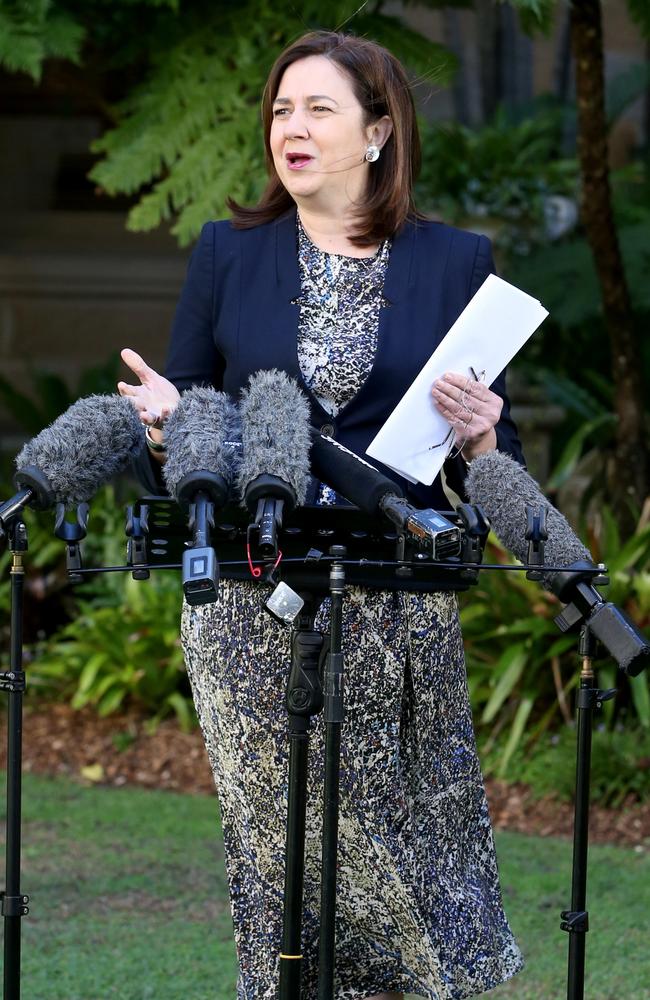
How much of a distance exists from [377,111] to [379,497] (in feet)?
3.04

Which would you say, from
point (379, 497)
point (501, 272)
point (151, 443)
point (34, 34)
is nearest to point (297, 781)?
point (379, 497)

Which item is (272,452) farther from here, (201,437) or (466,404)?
(466,404)

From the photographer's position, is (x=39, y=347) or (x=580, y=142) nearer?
(x=580, y=142)

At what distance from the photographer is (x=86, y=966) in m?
4.65

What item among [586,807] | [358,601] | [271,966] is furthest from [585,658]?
[271,966]


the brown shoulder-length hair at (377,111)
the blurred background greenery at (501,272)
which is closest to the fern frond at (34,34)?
Result: the blurred background greenery at (501,272)

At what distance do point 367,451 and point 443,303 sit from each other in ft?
1.33

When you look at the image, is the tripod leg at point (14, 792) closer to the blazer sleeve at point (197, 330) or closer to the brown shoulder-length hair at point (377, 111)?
the blazer sleeve at point (197, 330)

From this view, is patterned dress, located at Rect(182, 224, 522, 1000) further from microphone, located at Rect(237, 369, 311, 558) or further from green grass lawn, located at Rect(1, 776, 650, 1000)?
green grass lawn, located at Rect(1, 776, 650, 1000)

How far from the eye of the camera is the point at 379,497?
8.34ft

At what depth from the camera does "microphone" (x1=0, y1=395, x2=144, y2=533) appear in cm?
271

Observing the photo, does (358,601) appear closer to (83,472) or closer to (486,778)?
(83,472)

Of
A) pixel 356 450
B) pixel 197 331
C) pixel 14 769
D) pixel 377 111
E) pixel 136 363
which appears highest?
pixel 377 111

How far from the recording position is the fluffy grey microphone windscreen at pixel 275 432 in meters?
2.46
